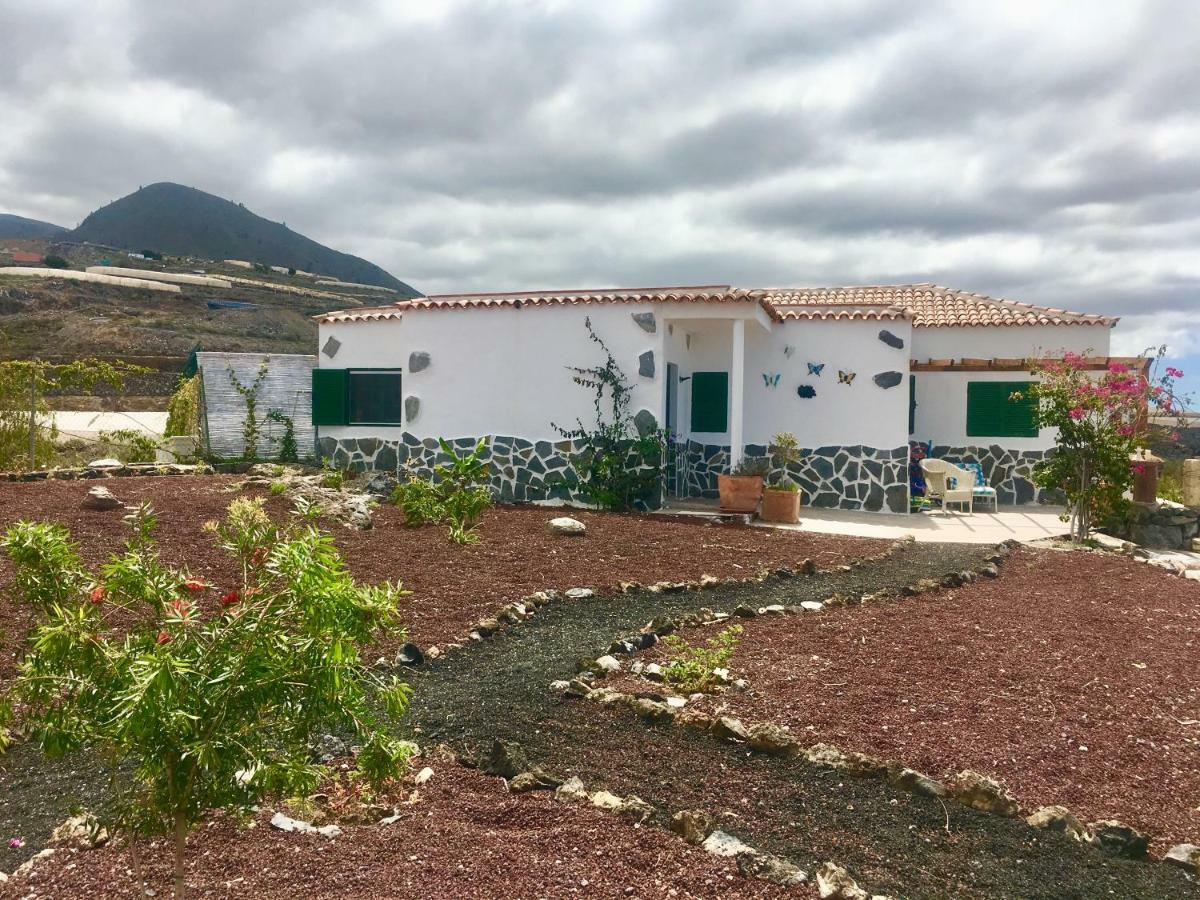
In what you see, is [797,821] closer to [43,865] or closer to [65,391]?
[43,865]

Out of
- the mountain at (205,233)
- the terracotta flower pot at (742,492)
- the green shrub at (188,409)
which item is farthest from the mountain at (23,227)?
the terracotta flower pot at (742,492)

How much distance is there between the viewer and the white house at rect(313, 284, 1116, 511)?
13.7m

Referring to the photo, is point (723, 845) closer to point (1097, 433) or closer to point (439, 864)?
point (439, 864)

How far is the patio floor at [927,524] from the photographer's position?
40.1ft

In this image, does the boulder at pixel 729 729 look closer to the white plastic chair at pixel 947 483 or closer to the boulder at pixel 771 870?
the boulder at pixel 771 870

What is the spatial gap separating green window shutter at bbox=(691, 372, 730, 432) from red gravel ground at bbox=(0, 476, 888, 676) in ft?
11.0

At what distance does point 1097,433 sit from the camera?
11.9 m

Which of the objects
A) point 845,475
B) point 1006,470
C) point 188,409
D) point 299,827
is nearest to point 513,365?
point 845,475

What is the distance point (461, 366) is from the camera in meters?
14.5

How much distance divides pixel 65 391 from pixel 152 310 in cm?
1423

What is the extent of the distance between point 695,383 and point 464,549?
7.33m

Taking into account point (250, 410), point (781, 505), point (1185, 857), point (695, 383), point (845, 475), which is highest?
point (695, 383)

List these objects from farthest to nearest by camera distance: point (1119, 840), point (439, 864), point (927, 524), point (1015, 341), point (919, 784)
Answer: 1. point (1015, 341)
2. point (927, 524)
3. point (919, 784)
4. point (1119, 840)
5. point (439, 864)

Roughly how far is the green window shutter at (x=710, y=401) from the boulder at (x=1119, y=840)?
463 inches
